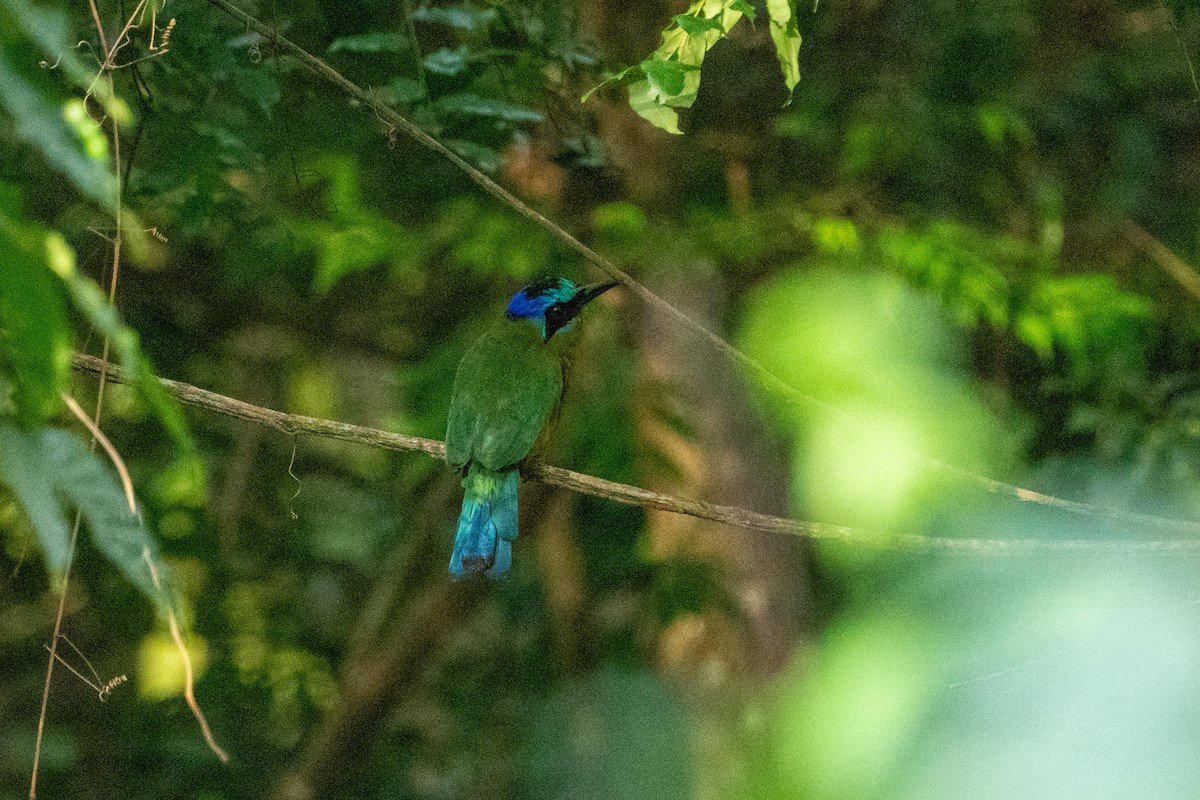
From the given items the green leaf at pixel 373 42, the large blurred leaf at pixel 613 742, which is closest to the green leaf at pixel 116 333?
the green leaf at pixel 373 42

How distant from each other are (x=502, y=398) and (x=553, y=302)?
41 centimetres

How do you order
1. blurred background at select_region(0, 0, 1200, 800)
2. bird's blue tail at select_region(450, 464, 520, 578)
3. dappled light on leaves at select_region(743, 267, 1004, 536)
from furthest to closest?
1. dappled light on leaves at select_region(743, 267, 1004, 536)
2. blurred background at select_region(0, 0, 1200, 800)
3. bird's blue tail at select_region(450, 464, 520, 578)

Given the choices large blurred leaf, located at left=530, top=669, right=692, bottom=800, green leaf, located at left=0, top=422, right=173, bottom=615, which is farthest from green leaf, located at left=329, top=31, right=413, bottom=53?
large blurred leaf, located at left=530, top=669, right=692, bottom=800

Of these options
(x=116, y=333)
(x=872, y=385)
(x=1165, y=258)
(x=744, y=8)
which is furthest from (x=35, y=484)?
(x=1165, y=258)

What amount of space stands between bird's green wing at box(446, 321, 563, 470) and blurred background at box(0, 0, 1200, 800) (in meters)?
0.19

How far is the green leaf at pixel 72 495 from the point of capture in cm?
88

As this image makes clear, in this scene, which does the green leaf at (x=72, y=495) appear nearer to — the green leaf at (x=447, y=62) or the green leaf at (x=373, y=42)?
the green leaf at (x=373, y=42)

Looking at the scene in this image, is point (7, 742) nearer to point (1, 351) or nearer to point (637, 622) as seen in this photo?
point (637, 622)

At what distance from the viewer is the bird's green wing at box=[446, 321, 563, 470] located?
252 cm

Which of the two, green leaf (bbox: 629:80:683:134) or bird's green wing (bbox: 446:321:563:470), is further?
bird's green wing (bbox: 446:321:563:470)

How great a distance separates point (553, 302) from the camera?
9.52 feet

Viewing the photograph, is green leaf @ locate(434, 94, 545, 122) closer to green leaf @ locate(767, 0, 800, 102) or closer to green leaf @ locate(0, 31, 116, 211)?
green leaf @ locate(767, 0, 800, 102)

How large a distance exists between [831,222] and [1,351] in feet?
Answer: 7.78

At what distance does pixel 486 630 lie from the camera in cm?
534
